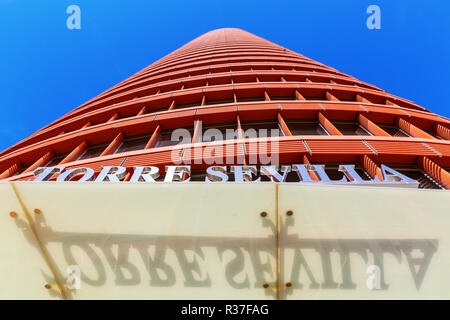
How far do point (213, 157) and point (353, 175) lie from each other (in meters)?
4.22

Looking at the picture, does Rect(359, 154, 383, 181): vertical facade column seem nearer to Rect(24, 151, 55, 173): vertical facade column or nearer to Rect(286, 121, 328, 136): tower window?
Rect(286, 121, 328, 136): tower window

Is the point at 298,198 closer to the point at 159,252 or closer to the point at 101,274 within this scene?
the point at 159,252

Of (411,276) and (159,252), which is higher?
(159,252)

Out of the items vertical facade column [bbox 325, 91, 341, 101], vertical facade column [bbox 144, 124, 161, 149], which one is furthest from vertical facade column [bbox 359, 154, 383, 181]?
vertical facade column [bbox 144, 124, 161, 149]

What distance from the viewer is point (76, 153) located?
1156 cm

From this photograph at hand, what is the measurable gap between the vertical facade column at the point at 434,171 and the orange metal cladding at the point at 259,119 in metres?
0.03

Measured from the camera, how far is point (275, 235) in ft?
14.5

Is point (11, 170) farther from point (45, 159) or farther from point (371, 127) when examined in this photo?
point (371, 127)

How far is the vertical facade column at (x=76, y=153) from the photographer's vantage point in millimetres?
10867

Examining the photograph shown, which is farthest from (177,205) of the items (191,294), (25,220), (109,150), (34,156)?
(34,156)

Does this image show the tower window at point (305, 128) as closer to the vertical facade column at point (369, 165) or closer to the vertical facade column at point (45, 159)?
the vertical facade column at point (369, 165)

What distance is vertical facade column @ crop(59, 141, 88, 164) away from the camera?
35.7 feet

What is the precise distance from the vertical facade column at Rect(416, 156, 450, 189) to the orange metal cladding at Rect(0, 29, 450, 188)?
0.09 feet

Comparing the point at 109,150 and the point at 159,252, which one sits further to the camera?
the point at 109,150
